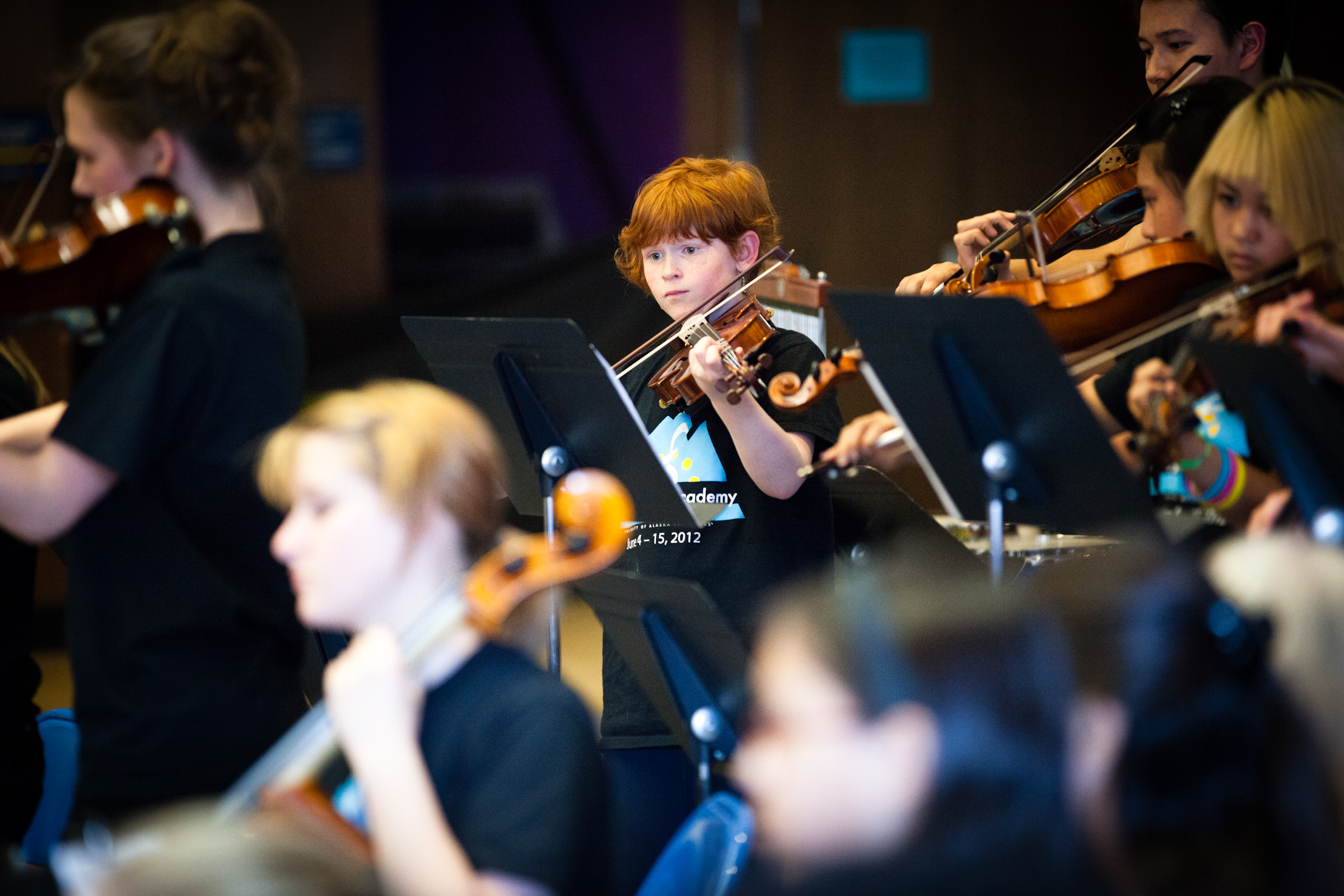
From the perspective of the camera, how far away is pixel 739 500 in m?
1.87

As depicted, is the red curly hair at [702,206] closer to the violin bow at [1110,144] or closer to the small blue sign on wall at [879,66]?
the violin bow at [1110,144]

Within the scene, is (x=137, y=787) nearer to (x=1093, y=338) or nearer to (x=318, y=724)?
(x=318, y=724)

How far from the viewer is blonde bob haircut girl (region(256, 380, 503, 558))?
1.17 metres

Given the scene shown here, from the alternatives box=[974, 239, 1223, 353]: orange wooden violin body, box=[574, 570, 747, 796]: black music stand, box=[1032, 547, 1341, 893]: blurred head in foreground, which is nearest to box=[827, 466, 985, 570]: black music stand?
box=[974, 239, 1223, 353]: orange wooden violin body

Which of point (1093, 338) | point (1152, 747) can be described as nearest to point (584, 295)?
point (1093, 338)

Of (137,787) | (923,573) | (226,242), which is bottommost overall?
(137,787)

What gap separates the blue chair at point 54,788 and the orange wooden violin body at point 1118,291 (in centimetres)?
121

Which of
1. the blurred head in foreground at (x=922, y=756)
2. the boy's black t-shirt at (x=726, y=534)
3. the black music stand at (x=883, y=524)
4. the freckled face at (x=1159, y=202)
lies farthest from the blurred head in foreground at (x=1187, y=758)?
the black music stand at (x=883, y=524)

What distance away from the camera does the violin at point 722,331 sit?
183cm

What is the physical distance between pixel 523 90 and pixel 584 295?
1.84m

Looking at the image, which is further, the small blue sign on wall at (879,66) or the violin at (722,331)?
the small blue sign on wall at (879,66)

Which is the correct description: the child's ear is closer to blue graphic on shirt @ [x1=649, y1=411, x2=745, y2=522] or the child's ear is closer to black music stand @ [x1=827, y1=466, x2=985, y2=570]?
blue graphic on shirt @ [x1=649, y1=411, x2=745, y2=522]

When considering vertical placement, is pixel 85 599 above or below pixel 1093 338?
below

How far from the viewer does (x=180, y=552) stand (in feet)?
4.46
